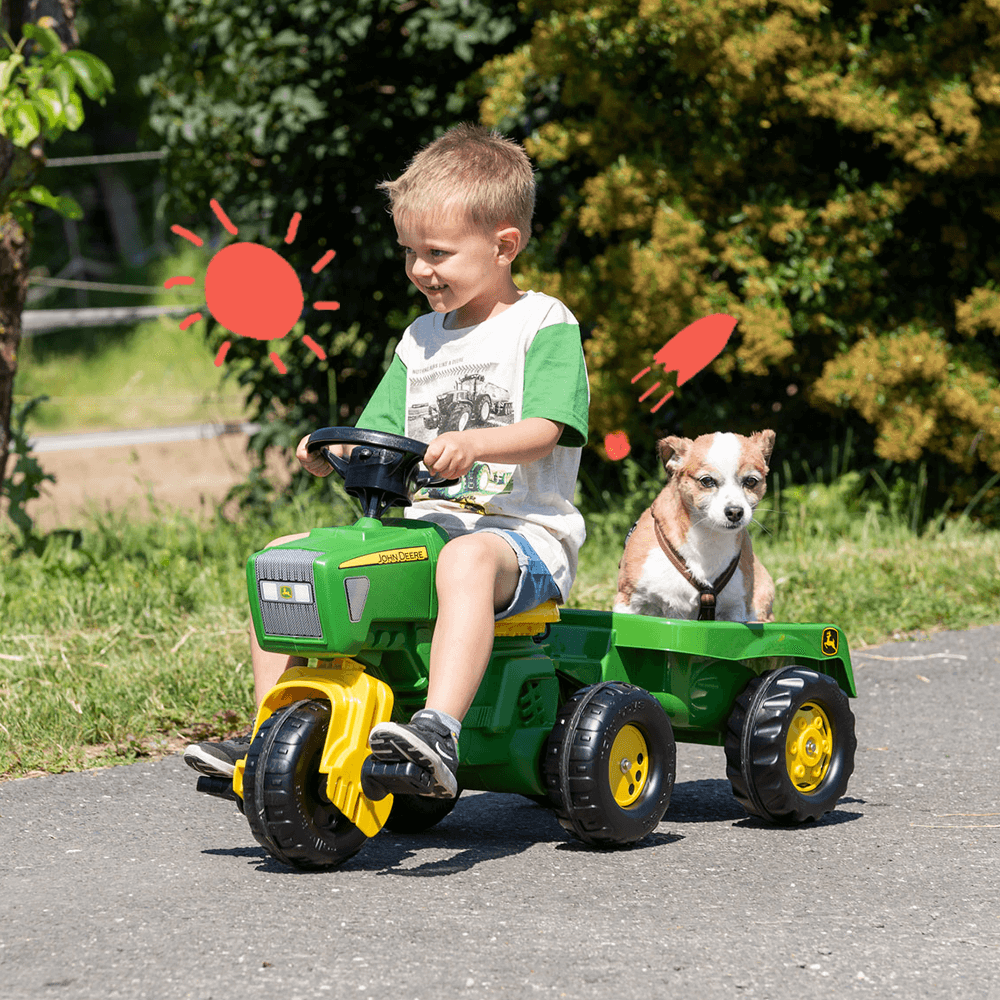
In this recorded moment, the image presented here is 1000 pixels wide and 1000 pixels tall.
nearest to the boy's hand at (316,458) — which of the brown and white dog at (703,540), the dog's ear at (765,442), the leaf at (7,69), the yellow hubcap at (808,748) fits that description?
the brown and white dog at (703,540)

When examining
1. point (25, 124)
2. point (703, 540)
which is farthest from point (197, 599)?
point (703, 540)

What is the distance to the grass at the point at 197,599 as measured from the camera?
433 centimetres

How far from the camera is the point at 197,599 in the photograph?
5.91 m

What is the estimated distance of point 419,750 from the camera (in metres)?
2.75

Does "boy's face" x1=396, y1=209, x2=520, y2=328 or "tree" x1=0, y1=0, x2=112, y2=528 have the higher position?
"tree" x1=0, y1=0, x2=112, y2=528

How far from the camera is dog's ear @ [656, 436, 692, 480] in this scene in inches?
151

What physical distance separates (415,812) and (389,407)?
105 centimetres

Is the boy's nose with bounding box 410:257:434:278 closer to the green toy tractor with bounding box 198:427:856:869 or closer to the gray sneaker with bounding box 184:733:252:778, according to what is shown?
the green toy tractor with bounding box 198:427:856:869

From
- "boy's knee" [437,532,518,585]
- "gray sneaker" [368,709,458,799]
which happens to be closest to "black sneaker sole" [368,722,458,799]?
"gray sneaker" [368,709,458,799]

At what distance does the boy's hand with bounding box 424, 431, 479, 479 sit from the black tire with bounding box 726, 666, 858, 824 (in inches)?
42.2

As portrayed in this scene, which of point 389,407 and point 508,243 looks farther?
point 389,407

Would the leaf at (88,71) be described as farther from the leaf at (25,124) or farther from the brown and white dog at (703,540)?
the brown and white dog at (703,540)

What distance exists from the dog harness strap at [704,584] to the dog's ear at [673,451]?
229 mm

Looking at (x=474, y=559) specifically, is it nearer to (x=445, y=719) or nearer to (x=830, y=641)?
(x=445, y=719)
